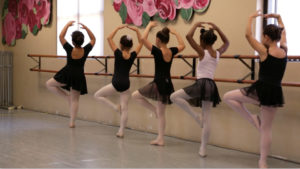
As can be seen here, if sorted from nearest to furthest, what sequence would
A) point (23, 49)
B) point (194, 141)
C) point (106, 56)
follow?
point (194, 141)
point (106, 56)
point (23, 49)

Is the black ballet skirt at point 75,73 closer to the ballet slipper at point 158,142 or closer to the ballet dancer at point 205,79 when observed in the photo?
the ballet slipper at point 158,142

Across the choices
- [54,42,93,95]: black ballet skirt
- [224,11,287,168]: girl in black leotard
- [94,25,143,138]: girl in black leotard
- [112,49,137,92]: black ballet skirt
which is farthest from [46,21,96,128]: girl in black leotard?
[224,11,287,168]: girl in black leotard

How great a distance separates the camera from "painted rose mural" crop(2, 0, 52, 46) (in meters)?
7.55

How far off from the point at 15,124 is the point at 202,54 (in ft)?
10.9

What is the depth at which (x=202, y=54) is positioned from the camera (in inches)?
157

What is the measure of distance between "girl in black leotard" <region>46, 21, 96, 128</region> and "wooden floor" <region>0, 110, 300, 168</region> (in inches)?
19.1

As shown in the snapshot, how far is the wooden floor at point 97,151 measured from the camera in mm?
3727

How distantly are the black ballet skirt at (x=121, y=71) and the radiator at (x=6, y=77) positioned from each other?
4.10 metres

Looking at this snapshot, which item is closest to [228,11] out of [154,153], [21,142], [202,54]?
[202,54]

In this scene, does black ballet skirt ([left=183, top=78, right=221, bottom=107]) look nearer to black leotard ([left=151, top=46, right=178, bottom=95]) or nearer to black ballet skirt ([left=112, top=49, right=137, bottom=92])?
black leotard ([left=151, top=46, right=178, bottom=95])

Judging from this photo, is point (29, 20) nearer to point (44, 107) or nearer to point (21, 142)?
point (44, 107)

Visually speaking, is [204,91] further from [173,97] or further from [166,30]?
[166,30]

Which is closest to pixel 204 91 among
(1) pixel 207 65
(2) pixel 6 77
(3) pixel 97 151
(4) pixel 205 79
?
(4) pixel 205 79

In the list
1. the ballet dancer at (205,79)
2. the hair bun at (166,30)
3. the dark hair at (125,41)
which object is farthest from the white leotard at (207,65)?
the dark hair at (125,41)
